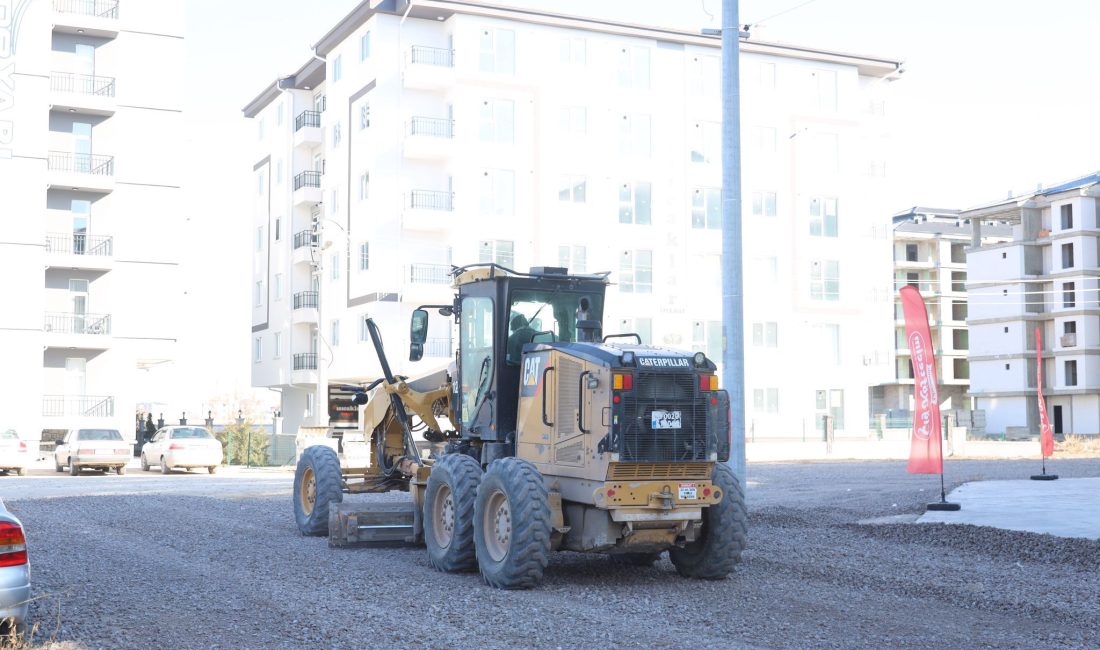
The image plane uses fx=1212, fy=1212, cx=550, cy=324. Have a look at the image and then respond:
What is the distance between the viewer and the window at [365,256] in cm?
5381

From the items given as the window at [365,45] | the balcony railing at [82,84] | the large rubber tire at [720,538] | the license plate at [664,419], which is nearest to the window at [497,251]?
the window at [365,45]

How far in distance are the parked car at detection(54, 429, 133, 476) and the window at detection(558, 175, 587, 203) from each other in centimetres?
2418

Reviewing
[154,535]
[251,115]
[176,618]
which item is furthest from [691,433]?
[251,115]

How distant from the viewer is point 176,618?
9781mm

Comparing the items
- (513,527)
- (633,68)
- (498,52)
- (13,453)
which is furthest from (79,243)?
(513,527)

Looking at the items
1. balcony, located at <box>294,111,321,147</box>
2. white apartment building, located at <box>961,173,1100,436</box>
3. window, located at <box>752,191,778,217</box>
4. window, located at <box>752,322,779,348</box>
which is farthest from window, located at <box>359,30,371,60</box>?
white apartment building, located at <box>961,173,1100,436</box>

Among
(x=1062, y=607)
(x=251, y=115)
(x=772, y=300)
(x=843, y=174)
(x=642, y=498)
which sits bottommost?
(x=1062, y=607)

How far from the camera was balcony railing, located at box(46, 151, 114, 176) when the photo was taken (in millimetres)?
49875

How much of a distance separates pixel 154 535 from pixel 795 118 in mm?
50055

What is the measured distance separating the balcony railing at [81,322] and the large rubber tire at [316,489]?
3639cm

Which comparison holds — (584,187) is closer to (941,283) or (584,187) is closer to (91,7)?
(91,7)

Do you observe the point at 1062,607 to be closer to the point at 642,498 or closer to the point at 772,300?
the point at 642,498

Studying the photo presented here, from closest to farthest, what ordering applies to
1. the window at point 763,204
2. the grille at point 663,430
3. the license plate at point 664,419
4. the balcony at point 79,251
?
the grille at point 663,430 → the license plate at point 664,419 → the balcony at point 79,251 → the window at point 763,204

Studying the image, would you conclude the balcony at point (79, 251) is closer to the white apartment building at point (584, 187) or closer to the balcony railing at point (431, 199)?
the white apartment building at point (584, 187)
